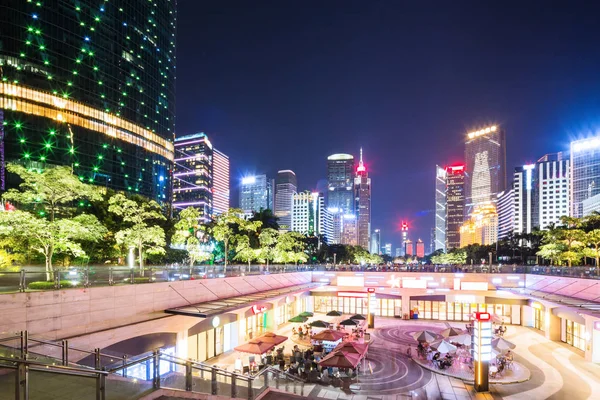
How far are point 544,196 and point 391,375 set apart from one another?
212 m

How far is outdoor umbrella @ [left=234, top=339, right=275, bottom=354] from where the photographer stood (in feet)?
59.8

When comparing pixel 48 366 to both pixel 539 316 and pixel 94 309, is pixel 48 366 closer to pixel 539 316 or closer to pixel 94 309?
pixel 94 309

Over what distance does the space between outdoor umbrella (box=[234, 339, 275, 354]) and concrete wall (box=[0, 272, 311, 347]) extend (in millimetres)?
3006

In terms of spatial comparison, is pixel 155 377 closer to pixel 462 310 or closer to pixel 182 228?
pixel 182 228

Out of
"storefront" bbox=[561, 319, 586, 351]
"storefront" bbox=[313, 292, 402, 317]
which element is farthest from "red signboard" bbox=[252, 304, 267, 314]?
"storefront" bbox=[561, 319, 586, 351]

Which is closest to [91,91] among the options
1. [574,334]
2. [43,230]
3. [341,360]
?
[43,230]

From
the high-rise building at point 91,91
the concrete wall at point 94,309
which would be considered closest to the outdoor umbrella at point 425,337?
the concrete wall at point 94,309

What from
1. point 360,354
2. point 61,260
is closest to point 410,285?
point 360,354

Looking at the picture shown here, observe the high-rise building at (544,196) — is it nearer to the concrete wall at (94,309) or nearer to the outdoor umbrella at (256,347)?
the outdoor umbrella at (256,347)

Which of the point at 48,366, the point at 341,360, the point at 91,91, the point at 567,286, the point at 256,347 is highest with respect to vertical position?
the point at 91,91

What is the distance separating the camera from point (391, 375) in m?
19.8

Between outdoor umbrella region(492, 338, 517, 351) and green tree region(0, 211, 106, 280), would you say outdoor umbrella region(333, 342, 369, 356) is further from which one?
green tree region(0, 211, 106, 280)

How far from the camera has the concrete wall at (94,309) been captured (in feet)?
43.7

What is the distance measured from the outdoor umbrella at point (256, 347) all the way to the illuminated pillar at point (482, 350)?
33.4ft
